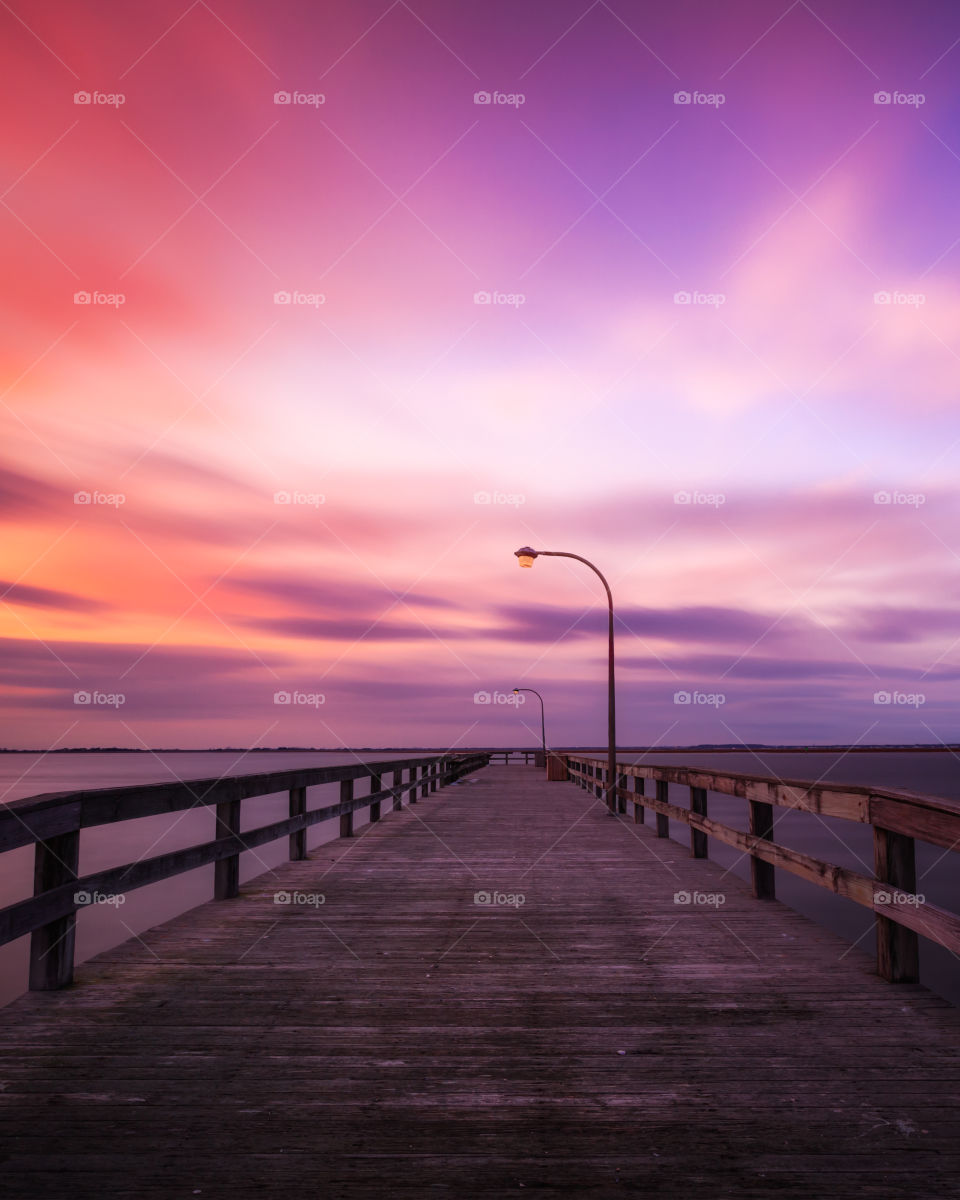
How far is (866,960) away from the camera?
5.63m

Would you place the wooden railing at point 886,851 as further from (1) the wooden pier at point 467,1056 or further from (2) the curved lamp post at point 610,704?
(2) the curved lamp post at point 610,704

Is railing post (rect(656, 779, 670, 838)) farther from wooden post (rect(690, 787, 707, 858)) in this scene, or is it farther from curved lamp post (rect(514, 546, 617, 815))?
curved lamp post (rect(514, 546, 617, 815))

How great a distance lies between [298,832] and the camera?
9852mm

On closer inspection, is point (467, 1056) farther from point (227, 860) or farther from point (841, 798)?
point (227, 860)

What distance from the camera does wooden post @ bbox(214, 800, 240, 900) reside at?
717 cm

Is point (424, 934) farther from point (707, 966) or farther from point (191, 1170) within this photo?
point (191, 1170)

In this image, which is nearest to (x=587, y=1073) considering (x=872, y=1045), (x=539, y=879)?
(x=872, y=1045)

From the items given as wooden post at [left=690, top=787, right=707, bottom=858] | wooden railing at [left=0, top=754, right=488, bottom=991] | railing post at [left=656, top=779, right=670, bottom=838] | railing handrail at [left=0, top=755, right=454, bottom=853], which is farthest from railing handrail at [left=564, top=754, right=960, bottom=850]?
wooden railing at [left=0, top=754, right=488, bottom=991]

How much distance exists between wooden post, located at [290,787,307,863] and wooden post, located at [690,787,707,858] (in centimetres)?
457

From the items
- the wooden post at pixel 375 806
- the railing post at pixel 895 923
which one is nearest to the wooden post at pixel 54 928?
the railing post at pixel 895 923

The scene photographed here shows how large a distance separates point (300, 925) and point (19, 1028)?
2647 millimetres

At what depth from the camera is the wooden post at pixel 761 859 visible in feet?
23.6

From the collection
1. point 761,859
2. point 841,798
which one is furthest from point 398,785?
point 841,798

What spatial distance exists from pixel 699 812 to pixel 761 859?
7.54 feet
